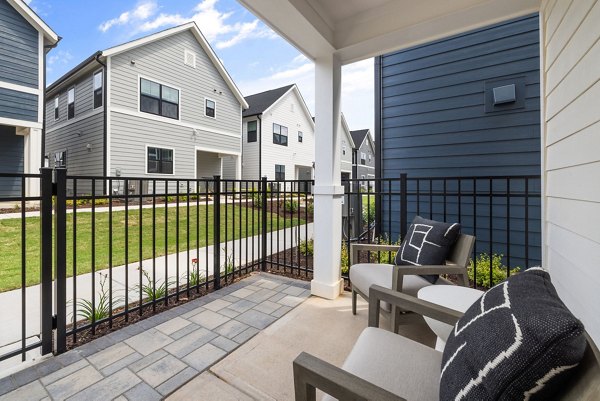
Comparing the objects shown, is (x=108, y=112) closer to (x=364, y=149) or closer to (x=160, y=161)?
(x=160, y=161)

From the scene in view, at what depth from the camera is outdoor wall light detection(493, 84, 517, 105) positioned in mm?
3682

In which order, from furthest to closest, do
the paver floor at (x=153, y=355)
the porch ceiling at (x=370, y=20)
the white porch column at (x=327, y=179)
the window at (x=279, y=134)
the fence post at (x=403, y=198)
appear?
the window at (x=279, y=134)
the fence post at (x=403, y=198)
the white porch column at (x=327, y=179)
the porch ceiling at (x=370, y=20)
the paver floor at (x=153, y=355)

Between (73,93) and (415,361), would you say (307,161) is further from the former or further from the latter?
(415,361)

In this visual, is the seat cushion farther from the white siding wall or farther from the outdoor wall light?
the outdoor wall light

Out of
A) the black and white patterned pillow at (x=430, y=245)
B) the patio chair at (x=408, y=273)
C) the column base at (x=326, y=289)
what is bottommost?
the column base at (x=326, y=289)

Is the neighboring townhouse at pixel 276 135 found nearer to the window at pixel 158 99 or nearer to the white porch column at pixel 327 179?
the window at pixel 158 99

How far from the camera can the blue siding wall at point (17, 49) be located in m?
7.04

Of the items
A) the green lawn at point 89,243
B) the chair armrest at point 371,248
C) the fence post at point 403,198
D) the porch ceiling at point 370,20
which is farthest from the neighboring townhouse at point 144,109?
the fence post at point 403,198

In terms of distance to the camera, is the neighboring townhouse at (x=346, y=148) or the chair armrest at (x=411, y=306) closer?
the chair armrest at (x=411, y=306)

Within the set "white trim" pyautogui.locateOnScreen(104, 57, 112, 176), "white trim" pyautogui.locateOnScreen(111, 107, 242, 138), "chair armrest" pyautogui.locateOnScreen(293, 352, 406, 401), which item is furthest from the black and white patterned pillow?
"white trim" pyautogui.locateOnScreen(111, 107, 242, 138)

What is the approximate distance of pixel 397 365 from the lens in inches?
43.6

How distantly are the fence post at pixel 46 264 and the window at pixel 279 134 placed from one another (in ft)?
40.5

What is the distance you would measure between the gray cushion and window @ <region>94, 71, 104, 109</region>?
949cm

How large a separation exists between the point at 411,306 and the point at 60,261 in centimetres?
224
